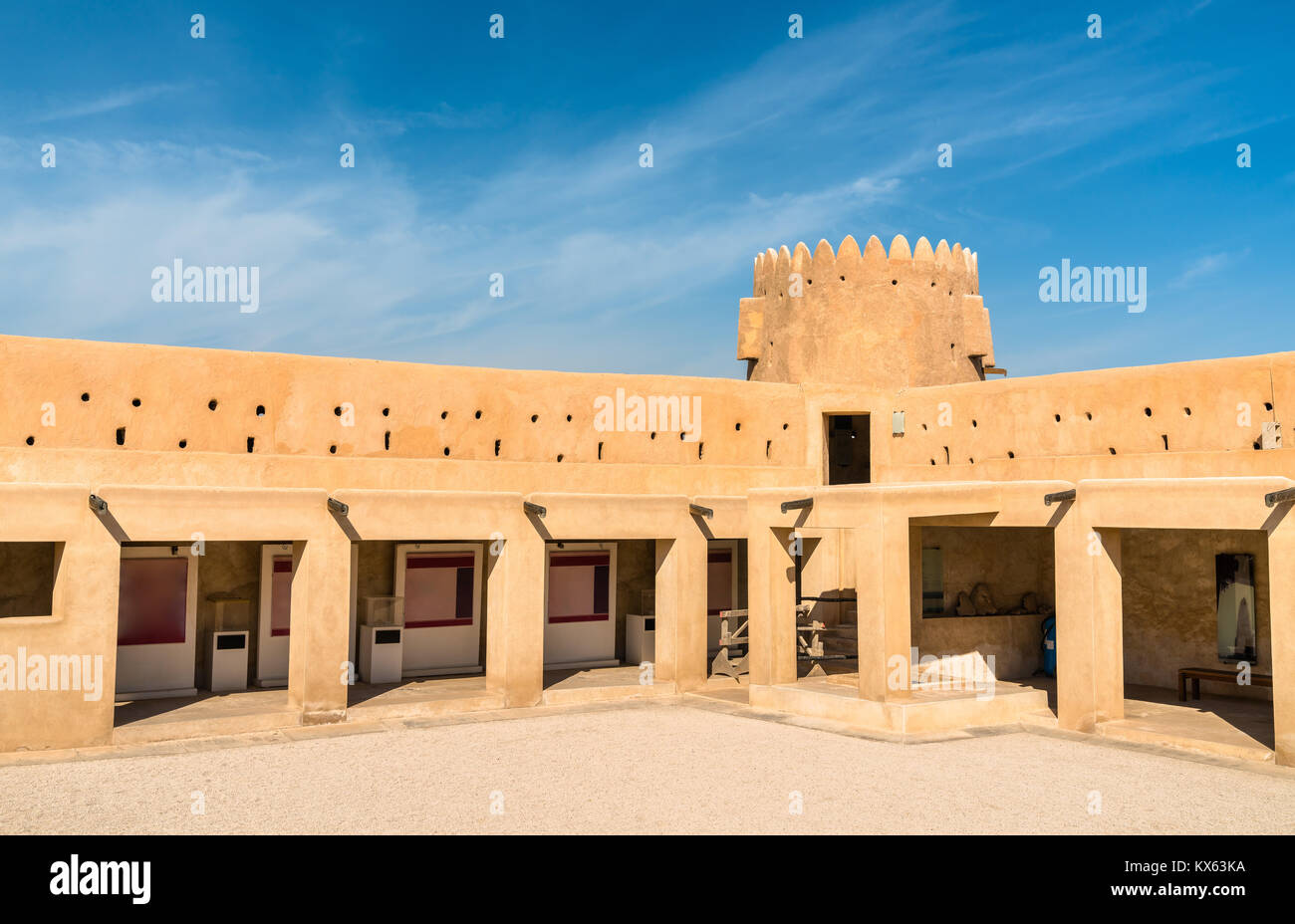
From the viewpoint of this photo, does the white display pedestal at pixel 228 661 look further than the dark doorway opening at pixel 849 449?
No

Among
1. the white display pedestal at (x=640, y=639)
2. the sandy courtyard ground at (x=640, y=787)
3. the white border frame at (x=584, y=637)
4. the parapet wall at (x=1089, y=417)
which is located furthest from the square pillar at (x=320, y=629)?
the parapet wall at (x=1089, y=417)

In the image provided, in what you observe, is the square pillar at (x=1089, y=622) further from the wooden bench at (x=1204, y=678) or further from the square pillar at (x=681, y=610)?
the square pillar at (x=681, y=610)

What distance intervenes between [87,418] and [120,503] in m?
2.61

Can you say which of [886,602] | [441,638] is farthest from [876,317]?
[441,638]

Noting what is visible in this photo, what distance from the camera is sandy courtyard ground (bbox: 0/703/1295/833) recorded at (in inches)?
365

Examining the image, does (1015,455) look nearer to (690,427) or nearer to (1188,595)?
(1188,595)

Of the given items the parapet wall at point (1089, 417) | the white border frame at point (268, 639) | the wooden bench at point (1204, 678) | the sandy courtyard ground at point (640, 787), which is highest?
the parapet wall at point (1089, 417)

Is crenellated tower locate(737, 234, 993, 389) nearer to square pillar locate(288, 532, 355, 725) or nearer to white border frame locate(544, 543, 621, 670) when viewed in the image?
white border frame locate(544, 543, 621, 670)

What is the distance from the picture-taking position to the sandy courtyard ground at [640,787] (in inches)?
365

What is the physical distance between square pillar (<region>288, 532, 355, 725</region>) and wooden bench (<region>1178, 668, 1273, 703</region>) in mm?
11808

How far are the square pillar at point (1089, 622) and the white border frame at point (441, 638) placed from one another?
29.9 feet

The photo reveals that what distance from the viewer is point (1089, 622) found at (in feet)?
43.9

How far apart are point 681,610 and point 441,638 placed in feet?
13.2
